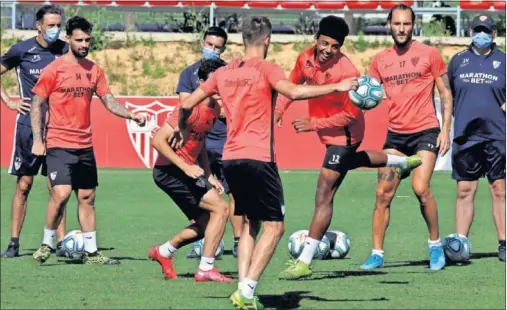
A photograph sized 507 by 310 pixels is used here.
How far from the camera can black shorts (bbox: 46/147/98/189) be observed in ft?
41.6

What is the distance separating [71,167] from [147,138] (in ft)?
40.8

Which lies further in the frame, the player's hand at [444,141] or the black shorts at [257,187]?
the player's hand at [444,141]

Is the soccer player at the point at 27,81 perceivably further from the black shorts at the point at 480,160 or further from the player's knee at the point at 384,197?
the black shorts at the point at 480,160

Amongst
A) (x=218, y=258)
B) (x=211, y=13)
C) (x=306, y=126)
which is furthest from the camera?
(x=211, y=13)

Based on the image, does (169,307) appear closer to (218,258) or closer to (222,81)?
(222,81)

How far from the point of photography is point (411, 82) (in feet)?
40.1

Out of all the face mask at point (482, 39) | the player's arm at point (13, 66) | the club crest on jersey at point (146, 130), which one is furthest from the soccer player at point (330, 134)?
the club crest on jersey at point (146, 130)

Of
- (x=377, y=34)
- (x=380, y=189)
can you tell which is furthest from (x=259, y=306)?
(x=377, y=34)

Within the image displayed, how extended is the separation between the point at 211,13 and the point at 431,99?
69.6ft

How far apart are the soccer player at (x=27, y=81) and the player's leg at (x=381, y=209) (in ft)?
11.3

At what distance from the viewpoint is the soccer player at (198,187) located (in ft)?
36.8

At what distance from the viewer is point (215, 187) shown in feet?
37.4

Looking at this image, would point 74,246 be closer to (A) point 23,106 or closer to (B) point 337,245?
(A) point 23,106

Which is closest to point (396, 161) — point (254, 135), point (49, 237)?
point (254, 135)
